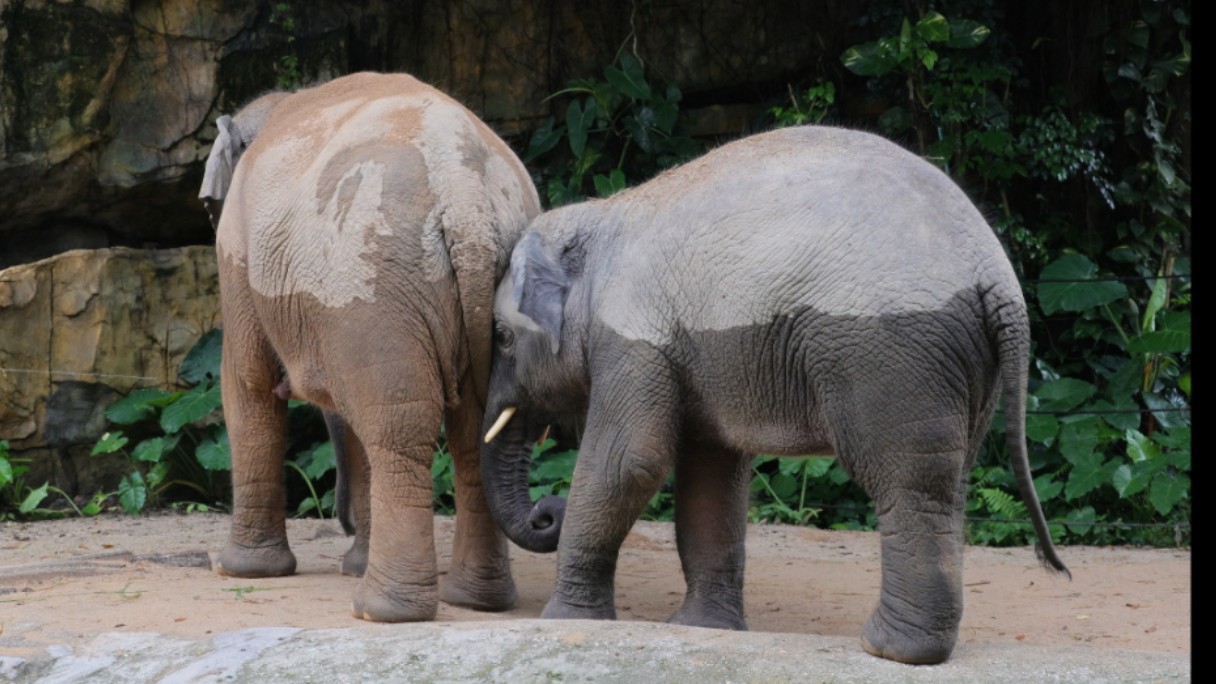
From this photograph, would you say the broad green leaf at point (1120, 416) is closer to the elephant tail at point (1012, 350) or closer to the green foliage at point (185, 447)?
the elephant tail at point (1012, 350)

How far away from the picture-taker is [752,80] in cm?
1072

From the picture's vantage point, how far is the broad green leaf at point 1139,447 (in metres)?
8.59

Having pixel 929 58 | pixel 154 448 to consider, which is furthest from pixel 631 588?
pixel 929 58

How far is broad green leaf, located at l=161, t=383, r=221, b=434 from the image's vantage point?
9.10 meters

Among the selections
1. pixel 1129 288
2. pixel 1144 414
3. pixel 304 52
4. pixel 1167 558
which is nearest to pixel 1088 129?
pixel 1129 288

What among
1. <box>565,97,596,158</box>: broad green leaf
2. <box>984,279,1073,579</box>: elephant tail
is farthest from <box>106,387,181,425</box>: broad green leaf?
<box>984,279,1073,579</box>: elephant tail

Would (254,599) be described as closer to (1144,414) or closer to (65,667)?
(65,667)

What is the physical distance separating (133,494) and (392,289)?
484 centimetres

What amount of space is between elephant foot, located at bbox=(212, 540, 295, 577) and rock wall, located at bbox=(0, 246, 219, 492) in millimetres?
3726

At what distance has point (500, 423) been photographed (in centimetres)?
525

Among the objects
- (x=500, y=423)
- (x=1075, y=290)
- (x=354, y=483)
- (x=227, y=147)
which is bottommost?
(x=354, y=483)

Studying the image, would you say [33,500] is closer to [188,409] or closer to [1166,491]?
[188,409]

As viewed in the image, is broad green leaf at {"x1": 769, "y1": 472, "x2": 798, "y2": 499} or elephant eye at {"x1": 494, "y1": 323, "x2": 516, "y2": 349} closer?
elephant eye at {"x1": 494, "y1": 323, "x2": 516, "y2": 349}

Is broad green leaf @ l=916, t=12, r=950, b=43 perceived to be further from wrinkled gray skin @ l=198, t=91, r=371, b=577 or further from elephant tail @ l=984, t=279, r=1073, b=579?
elephant tail @ l=984, t=279, r=1073, b=579
